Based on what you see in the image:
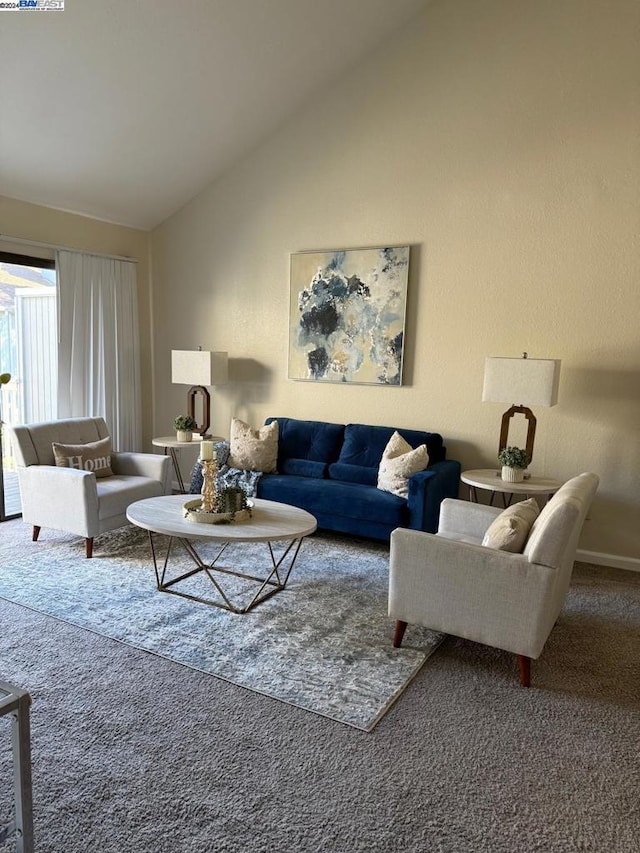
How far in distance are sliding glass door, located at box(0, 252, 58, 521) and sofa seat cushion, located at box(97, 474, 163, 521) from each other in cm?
102

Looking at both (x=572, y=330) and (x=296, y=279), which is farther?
(x=296, y=279)

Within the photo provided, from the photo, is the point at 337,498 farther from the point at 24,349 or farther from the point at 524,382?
the point at 24,349

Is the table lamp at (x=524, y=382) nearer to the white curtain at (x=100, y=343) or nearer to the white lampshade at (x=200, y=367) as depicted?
the white lampshade at (x=200, y=367)

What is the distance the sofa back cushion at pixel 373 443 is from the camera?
463 cm

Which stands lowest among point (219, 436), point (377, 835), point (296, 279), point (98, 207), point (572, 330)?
point (377, 835)

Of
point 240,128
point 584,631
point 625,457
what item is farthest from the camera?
point 240,128

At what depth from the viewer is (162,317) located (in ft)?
19.9

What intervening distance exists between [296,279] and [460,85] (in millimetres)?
1924

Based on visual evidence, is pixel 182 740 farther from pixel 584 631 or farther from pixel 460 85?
pixel 460 85

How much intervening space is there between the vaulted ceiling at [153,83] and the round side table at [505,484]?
3.32 metres

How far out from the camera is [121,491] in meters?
4.32

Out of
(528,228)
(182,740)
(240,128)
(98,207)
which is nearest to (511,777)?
(182,740)

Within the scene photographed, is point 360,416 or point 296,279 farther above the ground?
point 296,279

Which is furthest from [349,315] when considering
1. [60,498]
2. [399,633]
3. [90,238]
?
[399,633]
